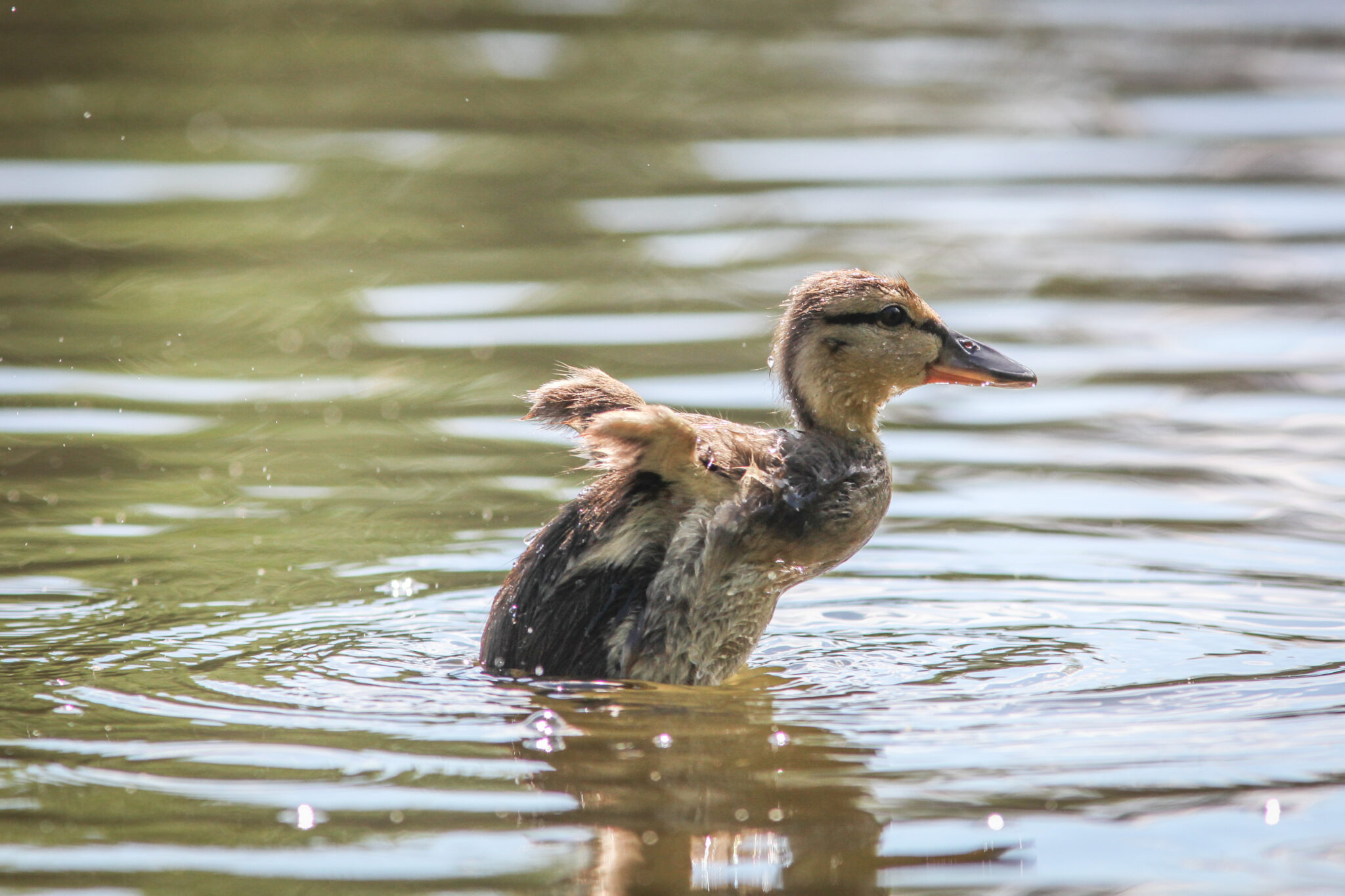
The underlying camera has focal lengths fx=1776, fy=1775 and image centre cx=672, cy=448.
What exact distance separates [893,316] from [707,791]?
2463 mm

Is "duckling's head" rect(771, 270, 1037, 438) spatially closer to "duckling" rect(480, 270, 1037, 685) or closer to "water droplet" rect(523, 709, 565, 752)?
"duckling" rect(480, 270, 1037, 685)

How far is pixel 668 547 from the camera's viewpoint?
6.13 metres

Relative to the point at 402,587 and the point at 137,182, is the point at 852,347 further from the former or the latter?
the point at 137,182

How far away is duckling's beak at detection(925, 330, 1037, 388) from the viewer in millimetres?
7102

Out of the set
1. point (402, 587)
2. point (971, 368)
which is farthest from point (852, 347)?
point (402, 587)

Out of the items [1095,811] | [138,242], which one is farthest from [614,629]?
[138,242]

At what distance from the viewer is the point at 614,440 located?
19.0ft

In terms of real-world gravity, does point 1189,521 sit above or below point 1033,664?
above

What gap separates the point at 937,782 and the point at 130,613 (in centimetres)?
333

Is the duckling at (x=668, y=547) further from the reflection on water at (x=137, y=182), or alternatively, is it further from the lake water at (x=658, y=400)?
the reflection on water at (x=137, y=182)

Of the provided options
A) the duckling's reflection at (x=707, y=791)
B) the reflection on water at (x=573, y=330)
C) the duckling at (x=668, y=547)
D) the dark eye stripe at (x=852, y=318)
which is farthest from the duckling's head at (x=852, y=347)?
the reflection on water at (x=573, y=330)

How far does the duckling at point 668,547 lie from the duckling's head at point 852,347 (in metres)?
0.37

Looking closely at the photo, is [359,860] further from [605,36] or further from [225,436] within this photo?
[605,36]

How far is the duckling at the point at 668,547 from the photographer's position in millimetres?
6070
